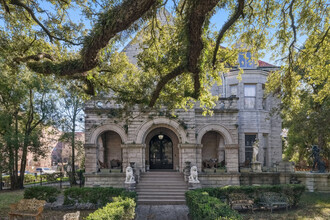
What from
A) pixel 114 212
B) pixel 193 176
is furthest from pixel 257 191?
pixel 114 212

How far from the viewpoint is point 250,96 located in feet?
71.9

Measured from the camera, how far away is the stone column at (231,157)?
61.4ft

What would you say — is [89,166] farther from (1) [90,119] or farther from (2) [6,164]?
(2) [6,164]

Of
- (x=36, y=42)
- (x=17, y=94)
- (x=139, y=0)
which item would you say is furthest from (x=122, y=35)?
(x=17, y=94)

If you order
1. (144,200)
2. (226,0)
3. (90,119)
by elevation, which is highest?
(226,0)

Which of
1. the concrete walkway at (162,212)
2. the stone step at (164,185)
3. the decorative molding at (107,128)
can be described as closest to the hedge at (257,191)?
the concrete walkway at (162,212)

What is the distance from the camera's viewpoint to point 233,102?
64.3 feet

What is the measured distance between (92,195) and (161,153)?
28.8ft

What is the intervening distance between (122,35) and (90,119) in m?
11.4

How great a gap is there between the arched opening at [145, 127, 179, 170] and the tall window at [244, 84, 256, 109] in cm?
632

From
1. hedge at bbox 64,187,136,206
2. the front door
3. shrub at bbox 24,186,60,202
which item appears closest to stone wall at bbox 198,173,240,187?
Answer: the front door

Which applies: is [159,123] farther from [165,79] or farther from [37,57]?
[37,57]

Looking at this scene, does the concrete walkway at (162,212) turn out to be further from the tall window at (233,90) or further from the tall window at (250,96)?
the tall window at (233,90)

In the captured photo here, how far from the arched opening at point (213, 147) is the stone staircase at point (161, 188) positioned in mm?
4213
